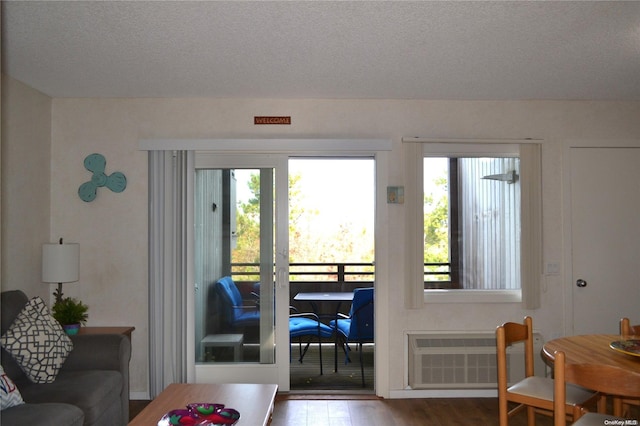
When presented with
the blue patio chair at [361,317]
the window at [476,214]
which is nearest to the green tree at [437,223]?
the window at [476,214]

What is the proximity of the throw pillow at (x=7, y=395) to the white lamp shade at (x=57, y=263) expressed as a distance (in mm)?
1269

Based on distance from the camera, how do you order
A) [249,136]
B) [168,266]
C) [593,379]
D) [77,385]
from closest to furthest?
[593,379], [77,385], [168,266], [249,136]

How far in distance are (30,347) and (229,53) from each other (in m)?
2.09

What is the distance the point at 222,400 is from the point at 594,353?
198 centimetres

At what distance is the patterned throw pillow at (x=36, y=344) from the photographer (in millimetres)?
3027

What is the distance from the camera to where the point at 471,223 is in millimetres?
4539

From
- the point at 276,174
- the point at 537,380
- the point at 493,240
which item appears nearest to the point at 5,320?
the point at 276,174

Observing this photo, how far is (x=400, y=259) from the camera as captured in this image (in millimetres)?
4387

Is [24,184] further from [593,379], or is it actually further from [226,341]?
[593,379]

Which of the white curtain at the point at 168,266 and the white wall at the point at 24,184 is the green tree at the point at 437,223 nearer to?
the white curtain at the point at 168,266

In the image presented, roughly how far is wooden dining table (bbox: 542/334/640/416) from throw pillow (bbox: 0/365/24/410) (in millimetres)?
2668

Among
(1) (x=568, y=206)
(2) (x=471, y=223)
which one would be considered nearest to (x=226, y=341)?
(2) (x=471, y=223)

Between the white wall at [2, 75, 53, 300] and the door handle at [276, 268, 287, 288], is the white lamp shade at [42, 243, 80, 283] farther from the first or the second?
the door handle at [276, 268, 287, 288]

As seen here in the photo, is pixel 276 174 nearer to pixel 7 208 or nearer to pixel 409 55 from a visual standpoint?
pixel 409 55
